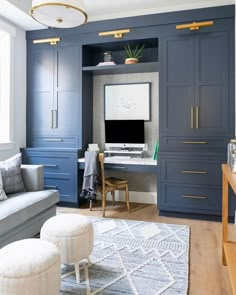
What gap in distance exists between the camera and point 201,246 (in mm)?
2678

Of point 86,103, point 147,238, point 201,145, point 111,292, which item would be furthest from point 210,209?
point 86,103

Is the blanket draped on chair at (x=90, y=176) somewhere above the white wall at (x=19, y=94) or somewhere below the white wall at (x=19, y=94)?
below

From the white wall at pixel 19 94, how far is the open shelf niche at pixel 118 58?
1012 millimetres

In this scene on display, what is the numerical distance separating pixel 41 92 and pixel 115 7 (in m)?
1.67

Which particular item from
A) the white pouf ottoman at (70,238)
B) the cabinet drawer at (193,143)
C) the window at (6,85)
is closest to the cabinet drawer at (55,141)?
the window at (6,85)

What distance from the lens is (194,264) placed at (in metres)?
2.31

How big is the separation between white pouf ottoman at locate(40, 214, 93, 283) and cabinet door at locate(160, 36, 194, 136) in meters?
1.96

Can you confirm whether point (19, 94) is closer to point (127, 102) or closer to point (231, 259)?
point (127, 102)

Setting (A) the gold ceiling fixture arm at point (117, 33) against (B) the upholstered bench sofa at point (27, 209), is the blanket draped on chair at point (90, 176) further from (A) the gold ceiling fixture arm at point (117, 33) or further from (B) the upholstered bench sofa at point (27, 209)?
(A) the gold ceiling fixture arm at point (117, 33)

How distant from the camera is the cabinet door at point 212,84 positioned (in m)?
3.38

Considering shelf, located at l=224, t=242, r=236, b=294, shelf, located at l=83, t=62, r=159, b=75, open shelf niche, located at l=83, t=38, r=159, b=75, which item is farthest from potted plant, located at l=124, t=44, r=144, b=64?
shelf, located at l=224, t=242, r=236, b=294

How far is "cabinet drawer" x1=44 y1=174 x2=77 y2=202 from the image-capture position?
157 inches

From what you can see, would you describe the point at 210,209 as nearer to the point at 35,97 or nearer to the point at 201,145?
the point at 201,145

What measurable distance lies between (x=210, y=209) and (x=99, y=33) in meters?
2.86
